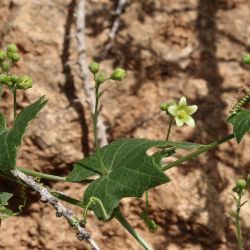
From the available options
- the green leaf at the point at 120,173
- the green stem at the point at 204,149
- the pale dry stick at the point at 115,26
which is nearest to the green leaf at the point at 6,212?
the green leaf at the point at 120,173

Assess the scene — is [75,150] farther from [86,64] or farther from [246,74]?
[246,74]

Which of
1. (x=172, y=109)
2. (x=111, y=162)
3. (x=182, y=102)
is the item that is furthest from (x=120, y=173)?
(x=182, y=102)

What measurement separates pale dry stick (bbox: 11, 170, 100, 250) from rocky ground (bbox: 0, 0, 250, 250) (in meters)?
0.63

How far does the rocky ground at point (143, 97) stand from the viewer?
278 cm

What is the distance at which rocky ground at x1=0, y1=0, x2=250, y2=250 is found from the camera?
9.11 feet

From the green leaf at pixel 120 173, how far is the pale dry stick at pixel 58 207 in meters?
0.08

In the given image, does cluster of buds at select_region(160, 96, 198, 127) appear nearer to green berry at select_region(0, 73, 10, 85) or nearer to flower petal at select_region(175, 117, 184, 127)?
flower petal at select_region(175, 117, 184, 127)

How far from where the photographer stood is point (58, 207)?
80.5 inches

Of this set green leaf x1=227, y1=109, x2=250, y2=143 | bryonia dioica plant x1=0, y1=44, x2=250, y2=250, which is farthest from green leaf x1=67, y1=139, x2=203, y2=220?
green leaf x1=227, y1=109, x2=250, y2=143

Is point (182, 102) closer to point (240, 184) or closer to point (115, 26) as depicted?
point (240, 184)

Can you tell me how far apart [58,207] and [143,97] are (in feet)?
3.47

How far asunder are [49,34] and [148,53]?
49 centimetres

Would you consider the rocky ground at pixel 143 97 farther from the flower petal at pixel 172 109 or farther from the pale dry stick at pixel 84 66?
the flower petal at pixel 172 109

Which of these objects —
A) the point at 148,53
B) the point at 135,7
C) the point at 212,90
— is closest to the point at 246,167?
the point at 212,90
